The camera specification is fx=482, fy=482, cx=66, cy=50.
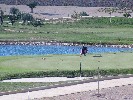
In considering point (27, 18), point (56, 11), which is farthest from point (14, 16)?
point (56, 11)

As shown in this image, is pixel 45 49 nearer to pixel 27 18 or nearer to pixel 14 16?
pixel 27 18

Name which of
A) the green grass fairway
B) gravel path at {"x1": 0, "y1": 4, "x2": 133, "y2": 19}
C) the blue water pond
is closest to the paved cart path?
the green grass fairway

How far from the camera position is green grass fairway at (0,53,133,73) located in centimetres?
3328

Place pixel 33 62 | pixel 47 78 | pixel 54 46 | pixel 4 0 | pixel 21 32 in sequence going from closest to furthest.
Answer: pixel 47 78, pixel 33 62, pixel 54 46, pixel 21 32, pixel 4 0

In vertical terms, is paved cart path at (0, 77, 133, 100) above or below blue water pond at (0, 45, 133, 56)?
above

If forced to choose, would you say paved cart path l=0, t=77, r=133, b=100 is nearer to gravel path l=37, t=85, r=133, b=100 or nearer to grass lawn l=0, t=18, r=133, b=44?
gravel path l=37, t=85, r=133, b=100

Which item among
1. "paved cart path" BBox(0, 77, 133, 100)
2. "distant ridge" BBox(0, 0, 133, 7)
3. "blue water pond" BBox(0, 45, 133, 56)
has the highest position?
"distant ridge" BBox(0, 0, 133, 7)

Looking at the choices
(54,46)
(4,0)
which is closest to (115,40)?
(54,46)

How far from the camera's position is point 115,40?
5725 centimetres

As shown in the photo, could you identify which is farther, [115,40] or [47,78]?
[115,40]

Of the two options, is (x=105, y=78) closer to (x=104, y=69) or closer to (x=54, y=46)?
(x=104, y=69)

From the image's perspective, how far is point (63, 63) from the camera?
3497 centimetres

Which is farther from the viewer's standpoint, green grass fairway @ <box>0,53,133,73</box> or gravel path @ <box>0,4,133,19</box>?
gravel path @ <box>0,4,133,19</box>

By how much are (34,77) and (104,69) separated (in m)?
4.76
